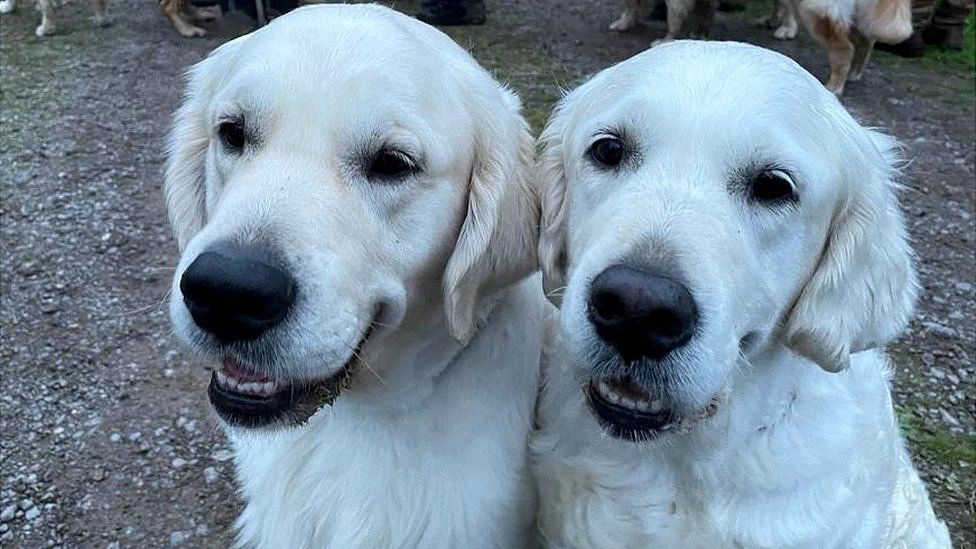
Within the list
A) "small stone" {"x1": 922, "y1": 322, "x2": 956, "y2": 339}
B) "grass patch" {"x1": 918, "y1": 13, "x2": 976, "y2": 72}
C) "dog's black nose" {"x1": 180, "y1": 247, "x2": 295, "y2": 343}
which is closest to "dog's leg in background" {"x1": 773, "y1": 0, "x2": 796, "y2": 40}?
"grass patch" {"x1": 918, "y1": 13, "x2": 976, "y2": 72}

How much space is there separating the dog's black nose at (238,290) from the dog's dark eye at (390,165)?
0.39 meters

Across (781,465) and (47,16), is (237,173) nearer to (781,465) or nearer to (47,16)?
(781,465)

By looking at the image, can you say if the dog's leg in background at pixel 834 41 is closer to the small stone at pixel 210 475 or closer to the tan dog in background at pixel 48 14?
the small stone at pixel 210 475

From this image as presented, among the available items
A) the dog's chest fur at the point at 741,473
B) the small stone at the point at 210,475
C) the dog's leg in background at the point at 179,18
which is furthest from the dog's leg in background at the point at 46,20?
the dog's chest fur at the point at 741,473

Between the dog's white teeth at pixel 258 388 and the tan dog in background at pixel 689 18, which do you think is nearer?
the dog's white teeth at pixel 258 388

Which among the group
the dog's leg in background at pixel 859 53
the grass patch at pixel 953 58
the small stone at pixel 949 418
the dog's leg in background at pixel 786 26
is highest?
the small stone at pixel 949 418

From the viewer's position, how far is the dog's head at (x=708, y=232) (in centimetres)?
182

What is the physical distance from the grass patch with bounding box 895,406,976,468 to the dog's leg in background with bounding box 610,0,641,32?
6.14 metres

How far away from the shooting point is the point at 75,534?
10.4 ft

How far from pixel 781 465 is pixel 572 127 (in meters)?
1.01

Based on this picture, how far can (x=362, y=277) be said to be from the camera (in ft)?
6.29

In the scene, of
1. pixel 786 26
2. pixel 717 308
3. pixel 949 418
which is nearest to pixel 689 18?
pixel 786 26

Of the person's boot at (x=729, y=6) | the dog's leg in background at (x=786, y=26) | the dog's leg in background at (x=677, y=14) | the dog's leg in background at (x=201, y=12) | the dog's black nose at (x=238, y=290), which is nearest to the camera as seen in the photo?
the dog's black nose at (x=238, y=290)

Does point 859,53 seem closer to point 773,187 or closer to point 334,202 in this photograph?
point 773,187
